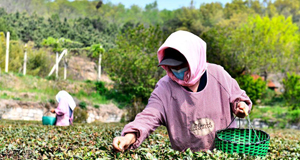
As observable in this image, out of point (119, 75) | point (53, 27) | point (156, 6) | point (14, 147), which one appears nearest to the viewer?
point (14, 147)

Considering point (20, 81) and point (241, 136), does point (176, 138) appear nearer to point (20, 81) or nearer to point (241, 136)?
point (241, 136)

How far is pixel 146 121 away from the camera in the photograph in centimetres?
225

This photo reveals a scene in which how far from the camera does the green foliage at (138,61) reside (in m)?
17.8

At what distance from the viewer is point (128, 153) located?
2135 millimetres

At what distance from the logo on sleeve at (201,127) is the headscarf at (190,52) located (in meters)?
0.30

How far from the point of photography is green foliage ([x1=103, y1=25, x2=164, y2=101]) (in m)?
17.8

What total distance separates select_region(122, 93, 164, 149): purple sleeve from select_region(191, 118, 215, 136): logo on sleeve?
24 centimetres

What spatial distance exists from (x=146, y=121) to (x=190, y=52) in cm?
56

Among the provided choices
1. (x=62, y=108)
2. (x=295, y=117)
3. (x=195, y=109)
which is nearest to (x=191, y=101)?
(x=195, y=109)

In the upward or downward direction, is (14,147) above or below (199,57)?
below

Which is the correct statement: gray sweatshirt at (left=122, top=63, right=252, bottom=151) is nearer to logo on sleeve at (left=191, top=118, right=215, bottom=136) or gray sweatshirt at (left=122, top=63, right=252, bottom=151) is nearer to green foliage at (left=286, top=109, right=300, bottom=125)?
logo on sleeve at (left=191, top=118, right=215, bottom=136)

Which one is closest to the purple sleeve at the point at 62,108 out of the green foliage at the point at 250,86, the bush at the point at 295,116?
the green foliage at the point at 250,86

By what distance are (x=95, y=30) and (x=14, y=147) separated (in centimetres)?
3949

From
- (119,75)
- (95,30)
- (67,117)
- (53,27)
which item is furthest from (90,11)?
(67,117)
